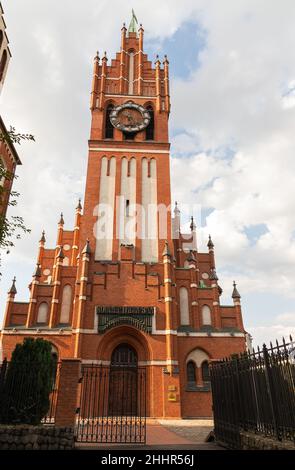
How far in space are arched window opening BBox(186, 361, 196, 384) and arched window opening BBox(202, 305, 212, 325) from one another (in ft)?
9.27

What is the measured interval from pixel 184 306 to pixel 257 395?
15021mm

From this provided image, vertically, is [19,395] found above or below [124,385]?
below

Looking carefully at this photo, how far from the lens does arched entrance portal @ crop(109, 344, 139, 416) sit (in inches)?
770

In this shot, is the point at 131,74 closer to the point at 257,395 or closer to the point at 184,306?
the point at 184,306

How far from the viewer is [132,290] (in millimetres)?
22078

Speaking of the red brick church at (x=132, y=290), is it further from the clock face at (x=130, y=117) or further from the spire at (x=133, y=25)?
the spire at (x=133, y=25)

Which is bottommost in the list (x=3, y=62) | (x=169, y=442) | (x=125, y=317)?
(x=169, y=442)

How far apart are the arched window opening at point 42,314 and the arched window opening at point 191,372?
9621 mm

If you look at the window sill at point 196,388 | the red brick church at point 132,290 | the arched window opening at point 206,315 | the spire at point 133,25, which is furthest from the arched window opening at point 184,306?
the spire at point 133,25

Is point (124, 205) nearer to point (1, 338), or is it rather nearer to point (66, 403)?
point (1, 338)

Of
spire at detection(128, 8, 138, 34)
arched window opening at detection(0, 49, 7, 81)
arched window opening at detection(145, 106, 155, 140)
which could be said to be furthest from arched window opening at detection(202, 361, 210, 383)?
spire at detection(128, 8, 138, 34)

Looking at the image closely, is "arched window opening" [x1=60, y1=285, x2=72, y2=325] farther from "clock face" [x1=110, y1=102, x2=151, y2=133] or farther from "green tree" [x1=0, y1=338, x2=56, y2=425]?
"clock face" [x1=110, y1=102, x2=151, y2=133]

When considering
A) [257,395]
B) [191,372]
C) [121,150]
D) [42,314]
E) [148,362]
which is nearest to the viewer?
[257,395]

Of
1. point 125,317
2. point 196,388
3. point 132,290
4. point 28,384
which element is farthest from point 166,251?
point 28,384
